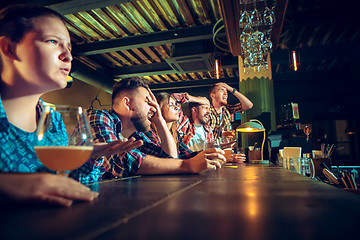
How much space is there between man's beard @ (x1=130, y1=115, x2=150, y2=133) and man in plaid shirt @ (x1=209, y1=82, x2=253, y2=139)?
6.96 ft

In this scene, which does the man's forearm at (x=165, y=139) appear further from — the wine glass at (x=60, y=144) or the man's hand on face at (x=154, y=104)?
the wine glass at (x=60, y=144)

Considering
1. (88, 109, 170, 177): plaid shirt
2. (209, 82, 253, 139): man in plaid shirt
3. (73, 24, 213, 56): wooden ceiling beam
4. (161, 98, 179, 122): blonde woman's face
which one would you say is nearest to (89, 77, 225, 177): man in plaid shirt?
(88, 109, 170, 177): plaid shirt

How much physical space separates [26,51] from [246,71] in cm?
401

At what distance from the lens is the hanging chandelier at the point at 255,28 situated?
2.48 meters

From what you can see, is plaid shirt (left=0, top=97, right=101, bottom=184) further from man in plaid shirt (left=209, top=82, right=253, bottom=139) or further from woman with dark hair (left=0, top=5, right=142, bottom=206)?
man in plaid shirt (left=209, top=82, right=253, bottom=139)

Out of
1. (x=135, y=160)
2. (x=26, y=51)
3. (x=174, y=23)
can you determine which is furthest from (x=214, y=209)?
(x=174, y=23)

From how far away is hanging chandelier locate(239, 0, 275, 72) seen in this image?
248cm

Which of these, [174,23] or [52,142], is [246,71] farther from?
[52,142]

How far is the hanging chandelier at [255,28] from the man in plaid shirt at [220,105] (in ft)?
2.15

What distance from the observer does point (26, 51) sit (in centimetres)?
85

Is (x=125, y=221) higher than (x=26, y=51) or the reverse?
the reverse

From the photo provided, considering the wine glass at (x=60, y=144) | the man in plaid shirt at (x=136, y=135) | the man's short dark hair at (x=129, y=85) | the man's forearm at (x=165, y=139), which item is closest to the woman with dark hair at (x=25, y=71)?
the wine glass at (x=60, y=144)

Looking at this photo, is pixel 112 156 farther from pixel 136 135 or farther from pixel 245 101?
pixel 245 101

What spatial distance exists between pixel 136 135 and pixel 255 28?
2115 mm
